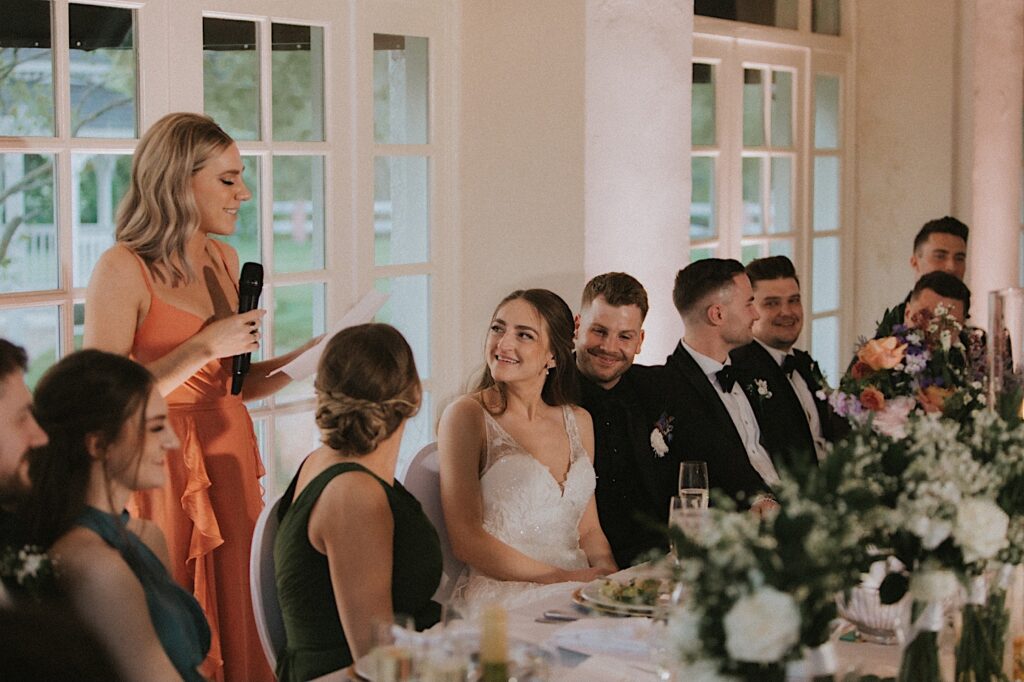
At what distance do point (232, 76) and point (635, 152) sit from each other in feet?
4.87

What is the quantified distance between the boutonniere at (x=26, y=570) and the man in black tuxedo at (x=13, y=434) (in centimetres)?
3

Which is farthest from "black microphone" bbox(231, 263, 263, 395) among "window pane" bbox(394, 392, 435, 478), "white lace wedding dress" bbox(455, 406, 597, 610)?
"window pane" bbox(394, 392, 435, 478)

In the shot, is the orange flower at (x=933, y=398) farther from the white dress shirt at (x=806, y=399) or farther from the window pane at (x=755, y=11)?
the window pane at (x=755, y=11)

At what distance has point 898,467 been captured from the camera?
2.13 metres

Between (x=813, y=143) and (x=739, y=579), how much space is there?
5885 millimetres

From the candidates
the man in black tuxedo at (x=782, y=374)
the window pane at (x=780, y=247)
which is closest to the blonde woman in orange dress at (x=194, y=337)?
A: the man in black tuxedo at (x=782, y=374)

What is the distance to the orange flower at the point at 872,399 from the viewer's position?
11.4 ft

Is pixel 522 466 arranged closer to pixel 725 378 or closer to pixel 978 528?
pixel 725 378

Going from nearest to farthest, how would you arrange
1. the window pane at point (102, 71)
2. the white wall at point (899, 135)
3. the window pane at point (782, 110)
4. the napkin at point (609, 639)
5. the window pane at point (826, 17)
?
1. the napkin at point (609, 639)
2. the window pane at point (102, 71)
3. the window pane at point (782, 110)
4. the window pane at point (826, 17)
5. the white wall at point (899, 135)

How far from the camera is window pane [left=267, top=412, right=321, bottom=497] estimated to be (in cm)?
451

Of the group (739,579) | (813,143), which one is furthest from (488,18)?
(739,579)

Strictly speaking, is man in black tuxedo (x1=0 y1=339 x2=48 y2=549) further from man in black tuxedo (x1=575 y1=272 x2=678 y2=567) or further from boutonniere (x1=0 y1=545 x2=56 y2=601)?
man in black tuxedo (x1=575 y1=272 x2=678 y2=567)

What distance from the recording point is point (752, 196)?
695cm

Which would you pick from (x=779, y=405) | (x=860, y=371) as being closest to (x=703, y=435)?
(x=860, y=371)
